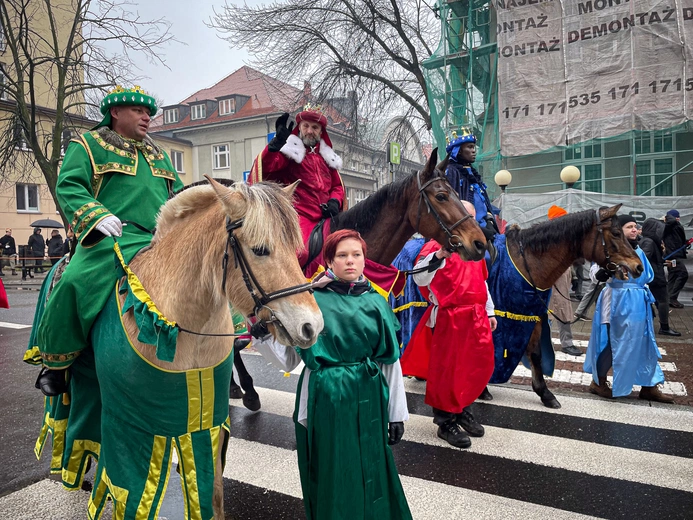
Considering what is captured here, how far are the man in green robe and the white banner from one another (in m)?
12.8

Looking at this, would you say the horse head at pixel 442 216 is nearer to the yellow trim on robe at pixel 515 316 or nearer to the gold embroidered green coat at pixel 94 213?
the yellow trim on robe at pixel 515 316

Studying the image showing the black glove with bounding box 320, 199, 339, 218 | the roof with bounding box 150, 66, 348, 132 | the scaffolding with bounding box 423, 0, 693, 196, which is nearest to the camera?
the black glove with bounding box 320, 199, 339, 218

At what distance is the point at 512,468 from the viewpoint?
3787mm

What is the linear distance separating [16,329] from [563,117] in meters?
13.9

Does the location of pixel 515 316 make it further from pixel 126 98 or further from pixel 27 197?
pixel 27 197

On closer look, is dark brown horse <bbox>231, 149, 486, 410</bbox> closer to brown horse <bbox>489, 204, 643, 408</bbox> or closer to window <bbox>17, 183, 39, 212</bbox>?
brown horse <bbox>489, 204, 643, 408</bbox>

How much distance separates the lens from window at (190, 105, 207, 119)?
39500mm

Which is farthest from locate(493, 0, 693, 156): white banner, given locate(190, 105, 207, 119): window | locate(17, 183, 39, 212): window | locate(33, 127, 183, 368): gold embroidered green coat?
locate(190, 105, 207, 119): window

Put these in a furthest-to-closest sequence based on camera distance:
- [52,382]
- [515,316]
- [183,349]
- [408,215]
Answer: [515,316], [408,215], [52,382], [183,349]

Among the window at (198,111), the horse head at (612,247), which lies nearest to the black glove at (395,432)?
the horse head at (612,247)

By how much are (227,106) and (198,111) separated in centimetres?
318

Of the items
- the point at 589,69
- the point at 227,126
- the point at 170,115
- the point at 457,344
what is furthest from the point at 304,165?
the point at 170,115

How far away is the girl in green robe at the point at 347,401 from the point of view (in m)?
2.43

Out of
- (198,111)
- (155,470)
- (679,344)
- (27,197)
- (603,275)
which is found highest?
(198,111)
